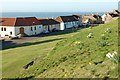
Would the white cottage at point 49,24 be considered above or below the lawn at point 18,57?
above

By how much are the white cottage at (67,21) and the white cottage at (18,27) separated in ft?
49.9

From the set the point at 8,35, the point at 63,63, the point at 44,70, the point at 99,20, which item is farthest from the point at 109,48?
the point at 99,20

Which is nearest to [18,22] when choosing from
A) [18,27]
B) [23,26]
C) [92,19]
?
[23,26]

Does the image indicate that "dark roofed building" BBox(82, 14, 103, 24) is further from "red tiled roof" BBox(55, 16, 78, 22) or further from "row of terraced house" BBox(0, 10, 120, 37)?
"row of terraced house" BBox(0, 10, 120, 37)

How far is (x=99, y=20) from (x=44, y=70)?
355 feet

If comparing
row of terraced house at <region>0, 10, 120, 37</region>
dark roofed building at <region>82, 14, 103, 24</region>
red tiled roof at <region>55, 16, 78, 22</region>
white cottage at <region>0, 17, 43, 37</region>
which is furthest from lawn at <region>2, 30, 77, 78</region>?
dark roofed building at <region>82, 14, 103, 24</region>

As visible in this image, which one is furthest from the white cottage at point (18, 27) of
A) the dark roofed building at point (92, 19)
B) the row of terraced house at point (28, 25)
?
the dark roofed building at point (92, 19)

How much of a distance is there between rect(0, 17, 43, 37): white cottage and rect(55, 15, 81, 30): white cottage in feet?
49.9

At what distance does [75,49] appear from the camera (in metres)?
18.1

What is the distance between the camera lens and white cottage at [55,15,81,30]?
103 metres

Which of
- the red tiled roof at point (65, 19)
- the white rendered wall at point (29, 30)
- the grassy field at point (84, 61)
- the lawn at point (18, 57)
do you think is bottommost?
the lawn at point (18, 57)

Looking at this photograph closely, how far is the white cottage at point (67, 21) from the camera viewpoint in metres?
103

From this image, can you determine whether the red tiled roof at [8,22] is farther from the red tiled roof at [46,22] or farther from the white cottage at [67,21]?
the white cottage at [67,21]

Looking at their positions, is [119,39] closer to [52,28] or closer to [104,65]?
[104,65]
